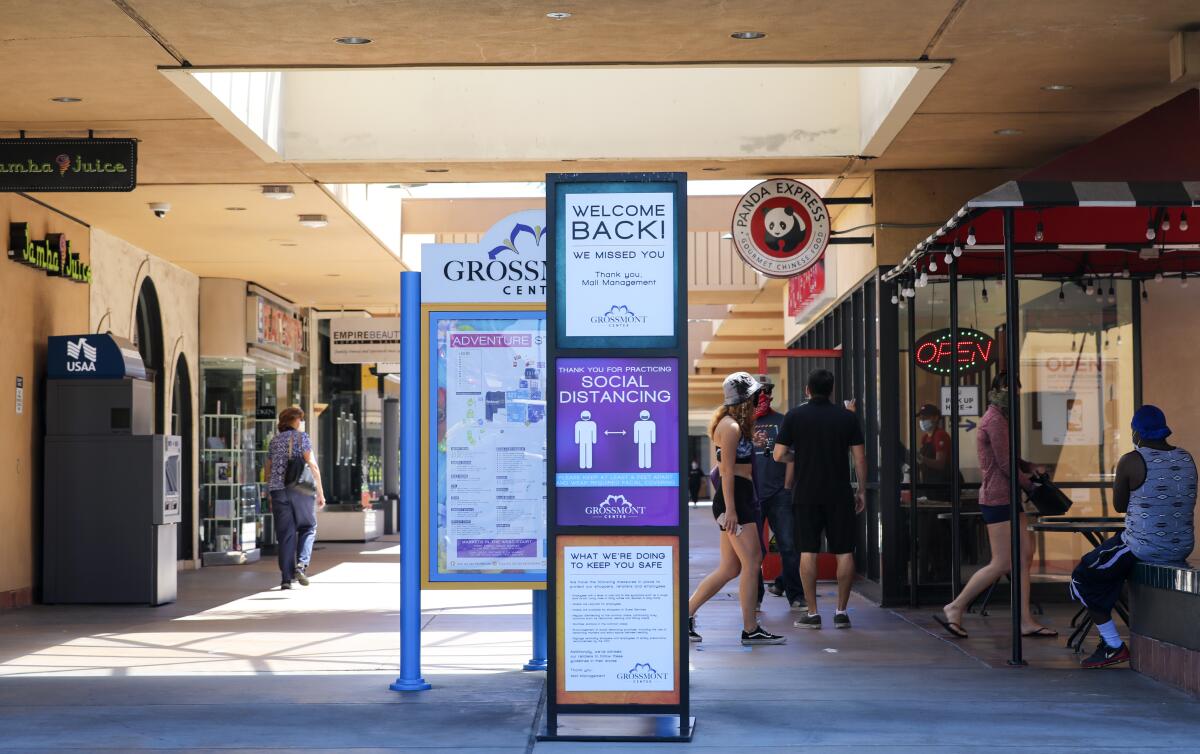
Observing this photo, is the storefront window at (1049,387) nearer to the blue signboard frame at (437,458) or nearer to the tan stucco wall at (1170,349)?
the tan stucco wall at (1170,349)

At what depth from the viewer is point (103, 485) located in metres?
12.6

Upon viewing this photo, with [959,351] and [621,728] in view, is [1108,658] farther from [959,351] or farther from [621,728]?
[959,351]

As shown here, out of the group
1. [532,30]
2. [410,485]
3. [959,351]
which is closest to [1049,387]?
[959,351]

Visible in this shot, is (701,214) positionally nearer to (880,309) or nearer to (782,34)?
(880,309)

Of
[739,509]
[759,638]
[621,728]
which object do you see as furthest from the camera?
[759,638]

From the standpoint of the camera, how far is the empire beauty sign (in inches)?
389

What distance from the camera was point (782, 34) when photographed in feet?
27.3

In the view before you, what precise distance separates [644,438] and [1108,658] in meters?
3.50

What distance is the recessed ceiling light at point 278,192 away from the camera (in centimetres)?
1266

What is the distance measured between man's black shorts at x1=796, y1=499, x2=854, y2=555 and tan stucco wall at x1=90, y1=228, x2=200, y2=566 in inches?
302

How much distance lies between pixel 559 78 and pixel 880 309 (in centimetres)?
317

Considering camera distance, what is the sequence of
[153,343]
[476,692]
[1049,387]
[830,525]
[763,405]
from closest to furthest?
[476,692]
[830,525]
[763,405]
[1049,387]
[153,343]

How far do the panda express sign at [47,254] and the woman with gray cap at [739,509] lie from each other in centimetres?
649

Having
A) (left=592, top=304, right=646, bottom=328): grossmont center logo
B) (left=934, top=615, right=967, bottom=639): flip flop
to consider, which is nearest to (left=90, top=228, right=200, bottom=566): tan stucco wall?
(left=934, top=615, right=967, bottom=639): flip flop
